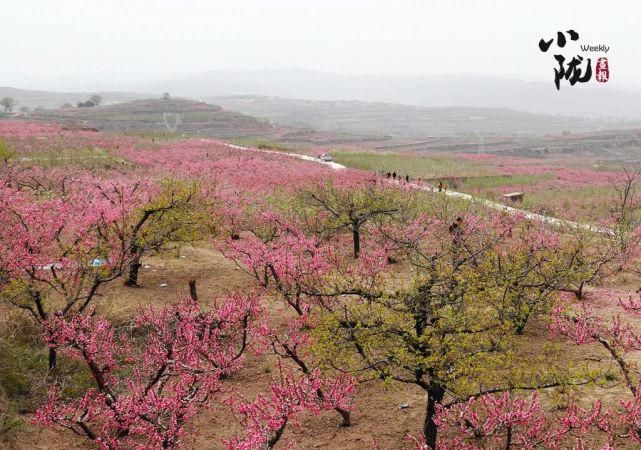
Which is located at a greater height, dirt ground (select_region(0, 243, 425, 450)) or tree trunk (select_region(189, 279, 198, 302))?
tree trunk (select_region(189, 279, 198, 302))

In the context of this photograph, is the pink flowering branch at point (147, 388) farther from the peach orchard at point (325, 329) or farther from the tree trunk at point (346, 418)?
the tree trunk at point (346, 418)

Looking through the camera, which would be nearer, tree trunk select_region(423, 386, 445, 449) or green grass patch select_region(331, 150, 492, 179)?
tree trunk select_region(423, 386, 445, 449)

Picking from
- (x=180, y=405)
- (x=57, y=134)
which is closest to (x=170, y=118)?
(x=57, y=134)


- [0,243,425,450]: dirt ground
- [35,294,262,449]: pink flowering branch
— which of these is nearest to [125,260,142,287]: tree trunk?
[0,243,425,450]: dirt ground

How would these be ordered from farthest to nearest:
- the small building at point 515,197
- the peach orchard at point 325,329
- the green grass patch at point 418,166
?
the green grass patch at point 418,166 < the small building at point 515,197 < the peach orchard at point 325,329

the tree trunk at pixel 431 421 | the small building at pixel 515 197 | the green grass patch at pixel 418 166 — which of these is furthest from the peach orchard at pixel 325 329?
the green grass patch at pixel 418 166

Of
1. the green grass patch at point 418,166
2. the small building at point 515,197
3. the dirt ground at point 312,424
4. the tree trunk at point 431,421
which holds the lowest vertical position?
the dirt ground at point 312,424

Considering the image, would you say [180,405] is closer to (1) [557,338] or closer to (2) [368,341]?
(2) [368,341]

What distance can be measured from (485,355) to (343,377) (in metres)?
3.50

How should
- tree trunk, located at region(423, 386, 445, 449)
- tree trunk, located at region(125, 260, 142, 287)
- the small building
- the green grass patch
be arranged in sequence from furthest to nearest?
the green grass patch, the small building, tree trunk, located at region(125, 260, 142, 287), tree trunk, located at region(423, 386, 445, 449)

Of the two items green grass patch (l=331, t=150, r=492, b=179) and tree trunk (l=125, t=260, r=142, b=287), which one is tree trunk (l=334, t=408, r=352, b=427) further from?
green grass patch (l=331, t=150, r=492, b=179)

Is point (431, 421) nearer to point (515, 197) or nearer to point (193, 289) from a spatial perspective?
point (193, 289)

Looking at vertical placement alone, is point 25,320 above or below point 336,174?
below

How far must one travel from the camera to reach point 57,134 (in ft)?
205
